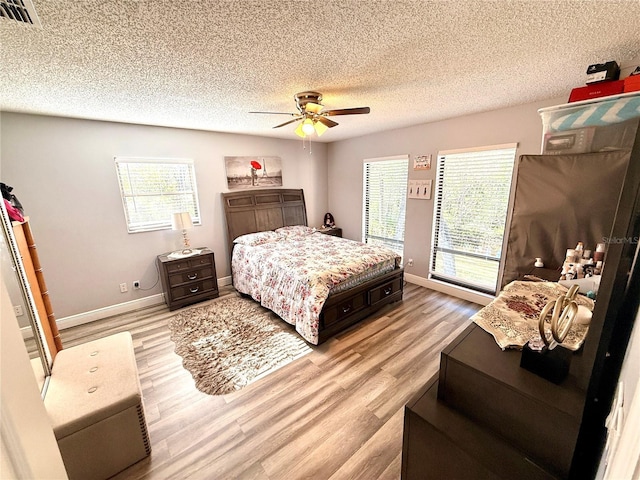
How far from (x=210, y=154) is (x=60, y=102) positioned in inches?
67.4

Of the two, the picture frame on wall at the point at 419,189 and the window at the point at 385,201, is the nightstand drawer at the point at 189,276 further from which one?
the picture frame on wall at the point at 419,189

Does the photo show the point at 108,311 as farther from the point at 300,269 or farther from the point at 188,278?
the point at 300,269

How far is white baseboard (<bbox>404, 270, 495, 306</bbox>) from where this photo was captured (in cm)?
338

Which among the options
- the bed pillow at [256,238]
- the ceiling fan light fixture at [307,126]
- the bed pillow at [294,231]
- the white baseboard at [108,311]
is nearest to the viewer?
the ceiling fan light fixture at [307,126]

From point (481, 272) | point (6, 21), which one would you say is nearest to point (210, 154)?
point (6, 21)

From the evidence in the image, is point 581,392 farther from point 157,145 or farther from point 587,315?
point 157,145

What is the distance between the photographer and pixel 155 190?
138 inches

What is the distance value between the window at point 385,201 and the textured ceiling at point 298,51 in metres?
1.64

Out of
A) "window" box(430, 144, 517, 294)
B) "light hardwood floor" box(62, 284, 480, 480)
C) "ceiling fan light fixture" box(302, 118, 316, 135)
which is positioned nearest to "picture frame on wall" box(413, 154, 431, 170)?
"window" box(430, 144, 517, 294)

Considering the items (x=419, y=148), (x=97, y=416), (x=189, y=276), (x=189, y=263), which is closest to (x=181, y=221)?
(x=189, y=263)

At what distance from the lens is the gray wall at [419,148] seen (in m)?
2.83

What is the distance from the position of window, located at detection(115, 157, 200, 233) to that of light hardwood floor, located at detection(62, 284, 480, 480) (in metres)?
1.49

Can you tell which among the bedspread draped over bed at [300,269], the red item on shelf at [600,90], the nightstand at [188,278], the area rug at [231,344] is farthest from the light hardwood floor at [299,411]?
the red item on shelf at [600,90]

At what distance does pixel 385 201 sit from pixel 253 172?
237 centimetres
